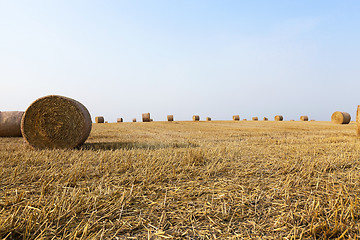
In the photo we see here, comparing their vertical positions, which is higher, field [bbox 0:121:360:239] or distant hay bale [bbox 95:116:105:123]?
distant hay bale [bbox 95:116:105:123]

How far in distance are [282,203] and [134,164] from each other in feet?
8.18

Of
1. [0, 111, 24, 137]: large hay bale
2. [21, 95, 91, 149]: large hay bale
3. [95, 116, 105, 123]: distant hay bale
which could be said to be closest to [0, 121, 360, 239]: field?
[21, 95, 91, 149]: large hay bale

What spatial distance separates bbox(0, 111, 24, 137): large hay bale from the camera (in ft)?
33.3

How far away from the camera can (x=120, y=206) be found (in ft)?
7.63

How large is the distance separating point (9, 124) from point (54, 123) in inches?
185

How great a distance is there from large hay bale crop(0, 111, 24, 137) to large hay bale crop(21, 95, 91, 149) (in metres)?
4.09

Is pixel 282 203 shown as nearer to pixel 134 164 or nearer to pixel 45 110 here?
pixel 134 164

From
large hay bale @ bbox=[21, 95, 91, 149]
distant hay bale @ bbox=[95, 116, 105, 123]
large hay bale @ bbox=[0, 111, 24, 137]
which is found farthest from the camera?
distant hay bale @ bbox=[95, 116, 105, 123]

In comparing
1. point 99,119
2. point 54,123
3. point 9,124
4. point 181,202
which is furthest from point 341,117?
point 9,124

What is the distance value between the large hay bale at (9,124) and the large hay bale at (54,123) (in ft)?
13.4

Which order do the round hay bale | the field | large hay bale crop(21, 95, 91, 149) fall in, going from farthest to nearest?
1. the round hay bale
2. large hay bale crop(21, 95, 91, 149)
3. the field

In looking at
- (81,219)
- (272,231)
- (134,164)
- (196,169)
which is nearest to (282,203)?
(272,231)

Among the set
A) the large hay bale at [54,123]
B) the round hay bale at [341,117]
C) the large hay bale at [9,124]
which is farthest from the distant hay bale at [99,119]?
the round hay bale at [341,117]

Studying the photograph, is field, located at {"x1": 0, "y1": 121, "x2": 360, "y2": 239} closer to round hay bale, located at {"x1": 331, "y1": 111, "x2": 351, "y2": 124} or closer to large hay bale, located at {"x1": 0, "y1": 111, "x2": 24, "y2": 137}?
large hay bale, located at {"x1": 0, "y1": 111, "x2": 24, "y2": 137}
